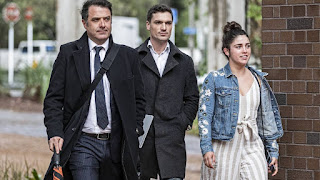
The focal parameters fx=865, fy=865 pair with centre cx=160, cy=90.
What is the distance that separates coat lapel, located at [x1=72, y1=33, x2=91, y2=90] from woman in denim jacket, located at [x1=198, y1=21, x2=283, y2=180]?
2.79 feet

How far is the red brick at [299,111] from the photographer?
689 centimetres

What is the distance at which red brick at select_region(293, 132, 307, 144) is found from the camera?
6.91m

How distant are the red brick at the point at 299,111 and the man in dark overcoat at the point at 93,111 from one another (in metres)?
1.70

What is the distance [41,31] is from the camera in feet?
194

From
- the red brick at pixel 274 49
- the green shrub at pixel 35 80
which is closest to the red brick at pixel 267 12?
the red brick at pixel 274 49

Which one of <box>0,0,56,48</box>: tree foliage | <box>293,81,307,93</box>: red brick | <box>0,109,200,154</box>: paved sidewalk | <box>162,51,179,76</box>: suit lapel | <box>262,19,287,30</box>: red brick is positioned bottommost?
<box>0,109,200,154</box>: paved sidewalk

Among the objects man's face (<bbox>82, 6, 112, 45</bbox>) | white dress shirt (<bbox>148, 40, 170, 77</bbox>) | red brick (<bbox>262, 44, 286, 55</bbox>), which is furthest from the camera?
red brick (<bbox>262, 44, 286, 55</bbox>)

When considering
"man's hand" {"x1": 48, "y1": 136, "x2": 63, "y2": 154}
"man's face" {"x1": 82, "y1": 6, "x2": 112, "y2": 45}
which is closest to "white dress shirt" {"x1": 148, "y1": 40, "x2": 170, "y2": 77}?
"man's face" {"x1": 82, "y1": 6, "x2": 112, "y2": 45}

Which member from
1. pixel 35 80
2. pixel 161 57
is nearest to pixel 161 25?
pixel 161 57

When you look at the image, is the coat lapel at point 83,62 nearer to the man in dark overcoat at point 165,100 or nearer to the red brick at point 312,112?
the man in dark overcoat at point 165,100

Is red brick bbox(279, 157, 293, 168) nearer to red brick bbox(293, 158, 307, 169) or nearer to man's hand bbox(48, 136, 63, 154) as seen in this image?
red brick bbox(293, 158, 307, 169)

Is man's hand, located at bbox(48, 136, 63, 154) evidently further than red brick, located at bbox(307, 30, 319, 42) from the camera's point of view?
No

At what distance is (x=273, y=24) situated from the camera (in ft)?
23.1

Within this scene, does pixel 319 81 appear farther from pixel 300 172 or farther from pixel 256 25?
pixel 256 25
